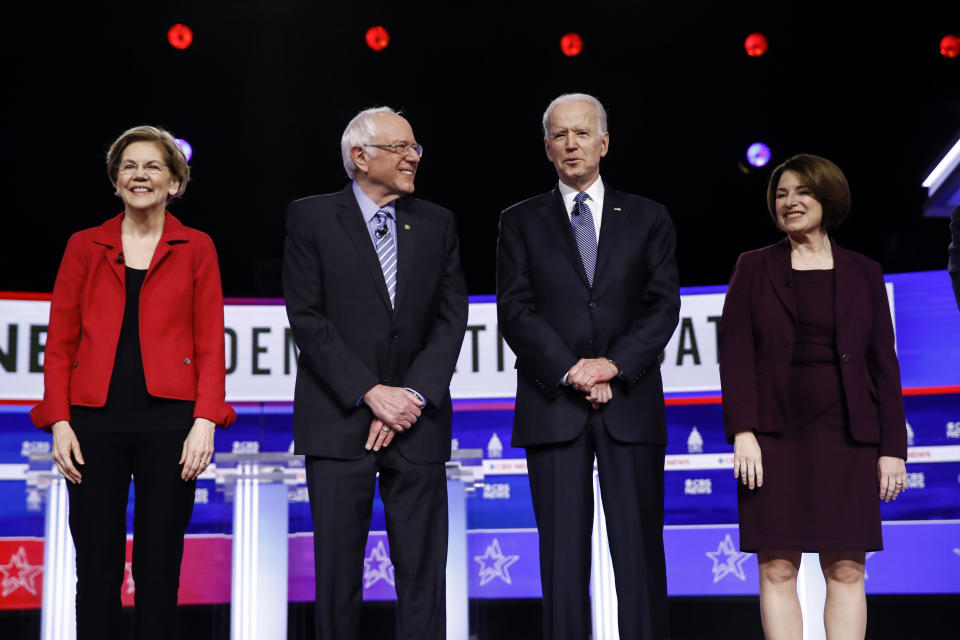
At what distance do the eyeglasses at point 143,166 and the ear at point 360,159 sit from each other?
49cm

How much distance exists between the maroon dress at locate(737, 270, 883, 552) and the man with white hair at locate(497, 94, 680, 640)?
0.31 meters

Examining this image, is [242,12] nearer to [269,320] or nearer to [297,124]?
[297,124]

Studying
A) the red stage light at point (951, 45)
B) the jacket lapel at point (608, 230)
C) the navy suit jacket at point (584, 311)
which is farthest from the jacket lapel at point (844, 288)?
the red stage light at point (951, 45)

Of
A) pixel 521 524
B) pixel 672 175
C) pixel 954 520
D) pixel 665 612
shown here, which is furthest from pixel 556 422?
pixel 672 175

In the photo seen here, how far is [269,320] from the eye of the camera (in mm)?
5086

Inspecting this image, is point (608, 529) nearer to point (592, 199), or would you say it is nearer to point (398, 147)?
point (592, 199)

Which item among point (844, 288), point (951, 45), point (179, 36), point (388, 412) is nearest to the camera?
point (388, 412)

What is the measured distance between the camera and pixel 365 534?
2562 millimetres

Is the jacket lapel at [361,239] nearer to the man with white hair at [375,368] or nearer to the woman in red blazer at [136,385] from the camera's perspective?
the man with white hair at [375,368]

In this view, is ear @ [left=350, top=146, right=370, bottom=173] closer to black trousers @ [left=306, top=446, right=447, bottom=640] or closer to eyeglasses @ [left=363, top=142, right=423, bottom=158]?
eyeglasses @ [left=363, top=142, right=423, bottom=158]

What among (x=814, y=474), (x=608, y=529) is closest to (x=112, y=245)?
(x=608, y=529)

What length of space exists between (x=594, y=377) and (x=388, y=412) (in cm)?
50

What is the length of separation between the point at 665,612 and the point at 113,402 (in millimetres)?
1404

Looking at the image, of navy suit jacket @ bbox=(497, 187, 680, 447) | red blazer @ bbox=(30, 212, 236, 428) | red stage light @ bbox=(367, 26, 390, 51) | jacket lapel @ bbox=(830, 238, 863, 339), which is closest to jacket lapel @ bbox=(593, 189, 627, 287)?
navy suit jacket @ bbox=(497, 187, 680, 447)
